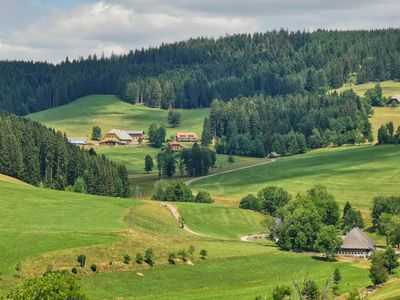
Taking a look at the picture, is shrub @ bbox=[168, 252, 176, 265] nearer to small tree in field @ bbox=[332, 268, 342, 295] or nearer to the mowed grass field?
the mowed grass field

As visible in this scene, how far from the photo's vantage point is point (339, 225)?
6993 inches

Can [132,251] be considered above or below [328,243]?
above

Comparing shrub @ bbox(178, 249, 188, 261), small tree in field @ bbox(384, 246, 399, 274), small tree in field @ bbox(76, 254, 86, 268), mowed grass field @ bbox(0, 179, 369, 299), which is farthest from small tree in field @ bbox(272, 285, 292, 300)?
small tree in field @ bbox(384, 246, 399, 274)

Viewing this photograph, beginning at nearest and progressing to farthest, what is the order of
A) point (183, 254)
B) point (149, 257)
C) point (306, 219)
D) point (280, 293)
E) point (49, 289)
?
point (49, 289) → point (280, 293) → point (149, 257) → point (183, 254) → point (306, 219)

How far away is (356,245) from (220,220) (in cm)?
3302

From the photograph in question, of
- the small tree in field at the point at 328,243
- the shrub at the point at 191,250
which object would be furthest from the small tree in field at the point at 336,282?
the small tree in field at the point at 328,243

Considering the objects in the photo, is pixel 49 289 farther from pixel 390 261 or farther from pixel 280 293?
pixel 390 261

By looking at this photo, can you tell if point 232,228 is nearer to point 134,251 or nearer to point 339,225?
point 339,225

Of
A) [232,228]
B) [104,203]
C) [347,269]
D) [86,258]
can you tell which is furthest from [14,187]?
[347,269]

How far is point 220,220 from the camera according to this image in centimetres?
17900

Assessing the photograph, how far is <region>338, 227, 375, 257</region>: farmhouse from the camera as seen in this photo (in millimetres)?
155125

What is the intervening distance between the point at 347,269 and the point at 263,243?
26416mm

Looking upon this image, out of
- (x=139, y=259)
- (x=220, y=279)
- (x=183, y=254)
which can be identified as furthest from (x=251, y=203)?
(x=139, y=259)

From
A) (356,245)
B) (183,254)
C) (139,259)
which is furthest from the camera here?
(356,245)
